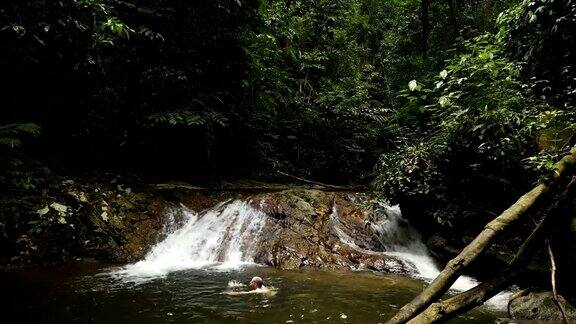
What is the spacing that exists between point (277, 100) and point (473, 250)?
15023 millimetres

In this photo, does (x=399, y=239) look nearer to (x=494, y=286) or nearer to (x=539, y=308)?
(x=539, y=308)

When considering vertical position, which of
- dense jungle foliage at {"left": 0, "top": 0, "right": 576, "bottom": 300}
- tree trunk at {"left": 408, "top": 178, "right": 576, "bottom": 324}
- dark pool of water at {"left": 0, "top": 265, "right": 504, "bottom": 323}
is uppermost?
dense jungle foliage at {"left": 0, "top": 0, "right": 576, "bottom": 300}

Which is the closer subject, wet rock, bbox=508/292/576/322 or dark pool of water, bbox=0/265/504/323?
wet rock, bbox=508/292/576/322

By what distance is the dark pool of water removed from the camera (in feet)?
16.4

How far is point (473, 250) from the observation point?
2363mm

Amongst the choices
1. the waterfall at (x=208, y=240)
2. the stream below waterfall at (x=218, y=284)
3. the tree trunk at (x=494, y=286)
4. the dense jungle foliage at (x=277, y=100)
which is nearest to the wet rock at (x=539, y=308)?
the stream below waterfall at (x=218, y=284)

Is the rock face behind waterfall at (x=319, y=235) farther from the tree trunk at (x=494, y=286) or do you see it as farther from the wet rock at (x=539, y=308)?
the tree trunk at (x=494, y=286)

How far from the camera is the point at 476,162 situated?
7324 mm

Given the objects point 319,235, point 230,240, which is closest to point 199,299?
point 230,240

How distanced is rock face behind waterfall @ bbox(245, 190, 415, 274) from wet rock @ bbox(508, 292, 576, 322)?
3.02 metres

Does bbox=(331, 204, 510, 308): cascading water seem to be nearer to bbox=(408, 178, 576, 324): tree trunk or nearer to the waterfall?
the waterfall

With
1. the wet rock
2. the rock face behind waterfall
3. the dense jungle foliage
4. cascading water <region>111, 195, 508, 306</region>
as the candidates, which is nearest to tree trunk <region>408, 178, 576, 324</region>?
the dense jungle foliage

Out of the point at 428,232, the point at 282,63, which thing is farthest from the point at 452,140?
the point at 282,63

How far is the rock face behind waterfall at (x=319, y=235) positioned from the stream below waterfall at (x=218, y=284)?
11 centimetres
